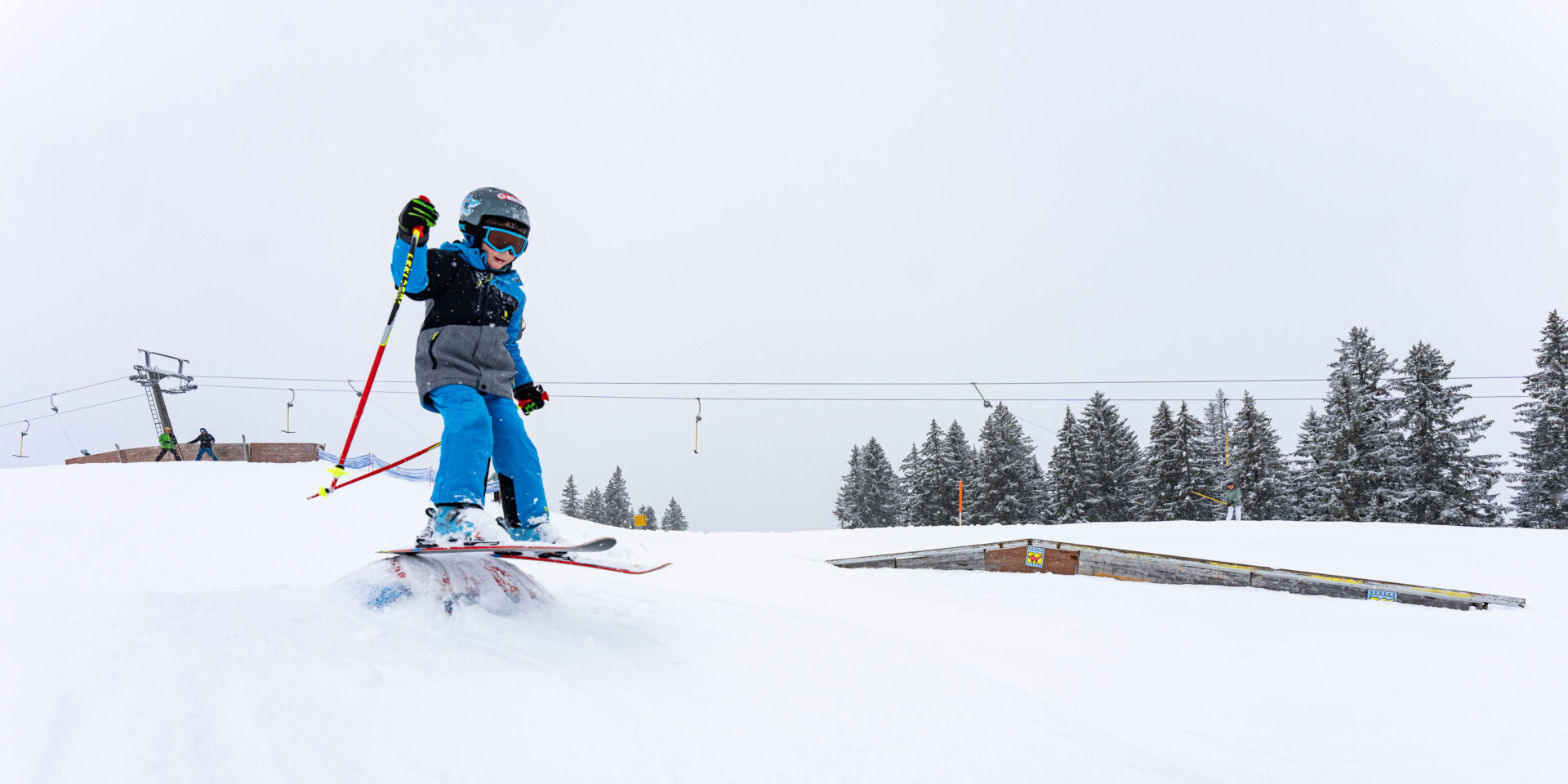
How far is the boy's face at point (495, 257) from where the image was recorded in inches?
142

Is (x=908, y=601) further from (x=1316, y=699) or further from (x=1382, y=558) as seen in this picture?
(x=1382, y=558)

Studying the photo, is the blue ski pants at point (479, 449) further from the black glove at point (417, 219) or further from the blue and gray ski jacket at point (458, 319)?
the black glove at point (417, 219)

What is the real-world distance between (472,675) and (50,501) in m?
11.4

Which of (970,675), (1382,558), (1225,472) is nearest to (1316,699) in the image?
(970,675)

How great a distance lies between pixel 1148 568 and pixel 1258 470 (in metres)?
36.9

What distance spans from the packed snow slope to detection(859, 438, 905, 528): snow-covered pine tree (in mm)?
41046

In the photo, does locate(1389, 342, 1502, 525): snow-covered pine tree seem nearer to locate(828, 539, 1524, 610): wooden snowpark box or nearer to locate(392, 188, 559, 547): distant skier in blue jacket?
locate(828, 539, 1524, 610): wooden snowpark box

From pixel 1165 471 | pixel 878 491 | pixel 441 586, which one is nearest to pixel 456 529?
pixel 441 586

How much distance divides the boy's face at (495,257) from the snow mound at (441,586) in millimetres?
1528

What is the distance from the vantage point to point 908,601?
480 cm

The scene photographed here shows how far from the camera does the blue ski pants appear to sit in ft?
10.1

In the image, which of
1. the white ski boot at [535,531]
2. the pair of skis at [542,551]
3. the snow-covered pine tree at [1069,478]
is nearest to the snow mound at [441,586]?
the pair of skis at [542,551]

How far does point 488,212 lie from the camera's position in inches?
140

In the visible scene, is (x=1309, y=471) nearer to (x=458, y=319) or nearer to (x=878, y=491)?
(x=878, y=491)
